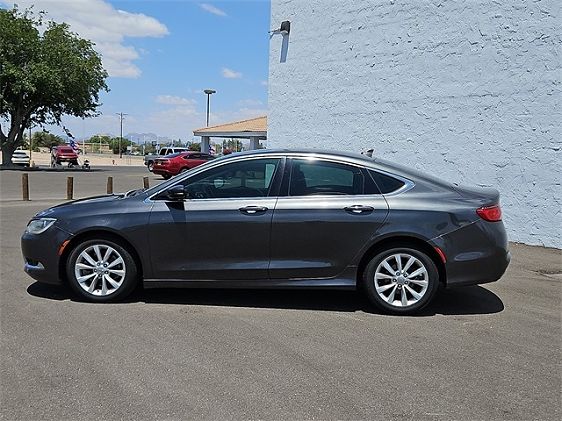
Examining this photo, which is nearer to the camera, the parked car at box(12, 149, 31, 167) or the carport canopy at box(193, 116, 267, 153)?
the carport canopy at box(193, 116, 267, 153)

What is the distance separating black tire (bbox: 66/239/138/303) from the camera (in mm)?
5758

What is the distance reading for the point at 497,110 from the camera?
9.80m

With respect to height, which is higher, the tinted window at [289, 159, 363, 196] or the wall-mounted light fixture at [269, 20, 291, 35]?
the wall-mounted light fixture at [269, 20, 291, 35]

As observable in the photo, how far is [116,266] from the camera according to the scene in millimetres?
5785

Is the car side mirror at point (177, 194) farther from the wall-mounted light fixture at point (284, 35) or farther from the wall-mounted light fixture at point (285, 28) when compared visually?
the wall-mounted light fixture at point (285, 28)

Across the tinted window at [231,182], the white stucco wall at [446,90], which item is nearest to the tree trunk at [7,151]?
the white stucco wall at [446,90]

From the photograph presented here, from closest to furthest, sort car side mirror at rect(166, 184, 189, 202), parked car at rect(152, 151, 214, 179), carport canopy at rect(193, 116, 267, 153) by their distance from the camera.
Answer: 1. car side mirror at rect(166, 184, 189, 202)
2. carport canopy at rect(193, 116, 267, 153)
3. parked car at rect(152, 151, 214, 179)

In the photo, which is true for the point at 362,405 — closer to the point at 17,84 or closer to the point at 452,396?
the point at 452,396

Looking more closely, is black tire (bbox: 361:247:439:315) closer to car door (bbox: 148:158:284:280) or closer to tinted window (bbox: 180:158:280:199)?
car door (bbox: 148:158:284:280)

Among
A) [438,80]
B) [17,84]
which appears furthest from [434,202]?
[17,84]

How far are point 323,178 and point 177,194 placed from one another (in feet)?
4.86

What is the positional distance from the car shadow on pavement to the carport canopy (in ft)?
72.7

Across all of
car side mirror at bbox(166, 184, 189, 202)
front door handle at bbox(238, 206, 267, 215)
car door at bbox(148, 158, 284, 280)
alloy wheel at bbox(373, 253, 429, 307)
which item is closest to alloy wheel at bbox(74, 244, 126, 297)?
car door at bbox(148, 158, 284, 280)

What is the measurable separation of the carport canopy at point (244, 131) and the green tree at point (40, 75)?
12.5m
